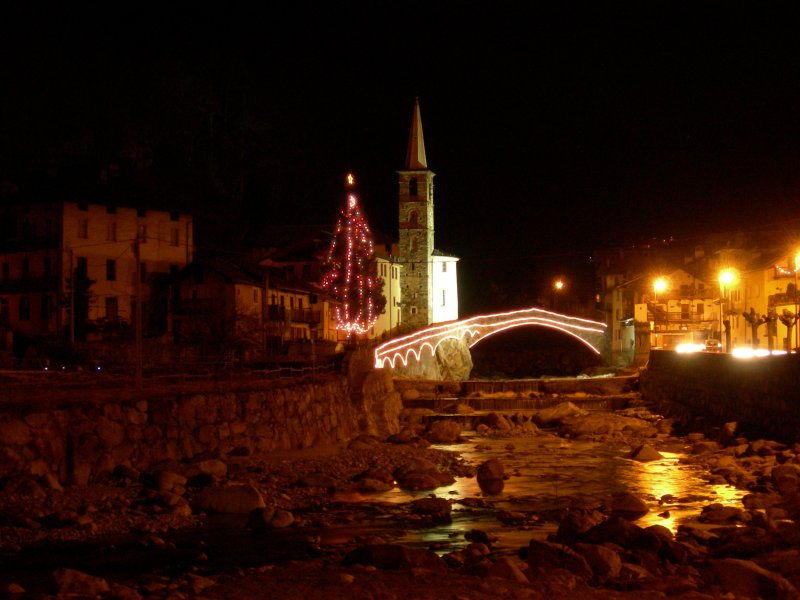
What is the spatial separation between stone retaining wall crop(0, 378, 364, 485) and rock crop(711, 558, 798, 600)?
14498mm

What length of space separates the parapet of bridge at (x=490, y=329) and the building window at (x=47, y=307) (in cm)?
2338

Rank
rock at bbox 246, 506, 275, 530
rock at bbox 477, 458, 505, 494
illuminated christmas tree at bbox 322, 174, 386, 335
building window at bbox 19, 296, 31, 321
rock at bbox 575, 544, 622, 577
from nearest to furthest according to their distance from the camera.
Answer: rock at bbox 575, 544, 622, 577, rock at bbox 246, 506, 275, 530, rock at bbox 477, 458, 505, 494, building window at bbox 19, 296, 31, 321, illuminated christmas tree at bbox 322, 174, 386, 335

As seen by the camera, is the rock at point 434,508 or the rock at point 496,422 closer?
the rock at point 434,508

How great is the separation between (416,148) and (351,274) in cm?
2955

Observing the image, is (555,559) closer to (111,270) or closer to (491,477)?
(491,477)

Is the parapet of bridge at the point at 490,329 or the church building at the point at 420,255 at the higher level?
the church building at the point at 420,255

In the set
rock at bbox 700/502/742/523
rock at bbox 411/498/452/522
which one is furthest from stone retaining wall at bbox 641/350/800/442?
rock at bbox 411/498/452/522

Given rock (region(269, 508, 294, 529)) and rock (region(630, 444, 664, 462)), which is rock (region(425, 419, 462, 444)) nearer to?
rock (region(630, 444, 664, 462))

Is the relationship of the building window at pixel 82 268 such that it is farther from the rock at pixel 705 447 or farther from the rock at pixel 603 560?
the rock at pixel 603 560

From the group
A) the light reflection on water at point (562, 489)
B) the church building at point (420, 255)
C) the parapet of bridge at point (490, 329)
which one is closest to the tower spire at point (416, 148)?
the church building at point (420, 255)

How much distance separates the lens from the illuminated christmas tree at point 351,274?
65.2 m

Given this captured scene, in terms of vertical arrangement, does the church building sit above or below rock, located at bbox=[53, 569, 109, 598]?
above

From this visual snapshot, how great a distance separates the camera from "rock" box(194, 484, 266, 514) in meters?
21.5

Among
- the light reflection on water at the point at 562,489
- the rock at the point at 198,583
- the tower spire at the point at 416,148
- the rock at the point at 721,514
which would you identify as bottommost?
the light reflection on water at the point at 562,489
